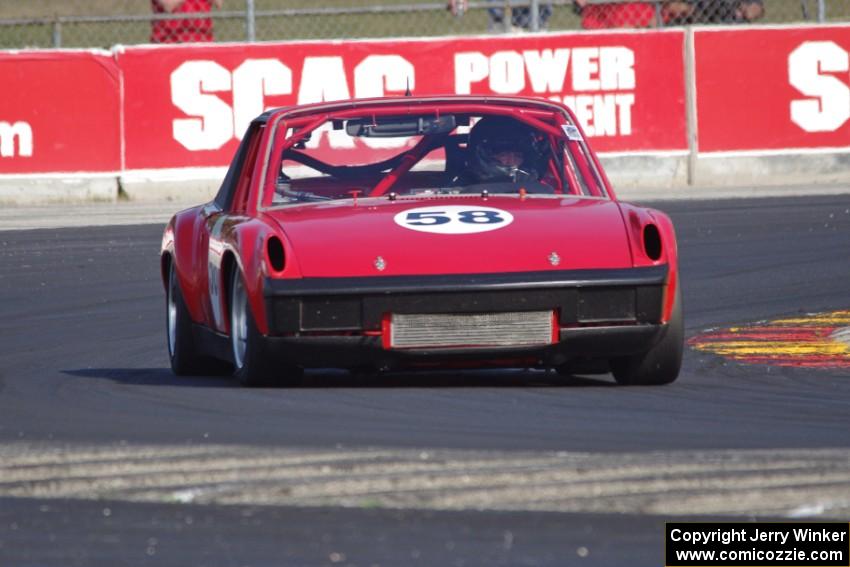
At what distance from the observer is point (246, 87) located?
18.0 meters

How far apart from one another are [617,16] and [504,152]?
11.7 metres

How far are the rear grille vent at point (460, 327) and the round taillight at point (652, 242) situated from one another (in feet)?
1.52

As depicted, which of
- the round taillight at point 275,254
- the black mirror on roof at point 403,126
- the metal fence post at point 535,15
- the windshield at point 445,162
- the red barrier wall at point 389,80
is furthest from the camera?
the metal fence post at point 535,15

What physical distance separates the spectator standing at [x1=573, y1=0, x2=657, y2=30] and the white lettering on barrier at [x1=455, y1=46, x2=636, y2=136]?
96cm

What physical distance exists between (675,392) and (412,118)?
1.69 m

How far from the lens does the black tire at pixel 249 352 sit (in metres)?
6.93

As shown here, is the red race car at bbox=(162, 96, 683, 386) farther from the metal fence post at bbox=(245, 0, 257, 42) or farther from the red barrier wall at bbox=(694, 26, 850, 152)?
the red barrier wall at bbox=(694, 26, 850, 152)

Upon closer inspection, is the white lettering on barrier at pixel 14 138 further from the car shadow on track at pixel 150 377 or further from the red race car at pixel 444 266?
the red race car at pixel 444 266

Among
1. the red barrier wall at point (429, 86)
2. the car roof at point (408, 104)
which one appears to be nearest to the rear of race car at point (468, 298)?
the car roof at point (408, 104)

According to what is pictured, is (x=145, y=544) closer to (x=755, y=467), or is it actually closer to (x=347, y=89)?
(x=755, y=467)

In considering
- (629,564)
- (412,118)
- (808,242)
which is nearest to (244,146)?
(412,118)

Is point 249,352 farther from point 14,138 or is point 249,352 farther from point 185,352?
point 14,138

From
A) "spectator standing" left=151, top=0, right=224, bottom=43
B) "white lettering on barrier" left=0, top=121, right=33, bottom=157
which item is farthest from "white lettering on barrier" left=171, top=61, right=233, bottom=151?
"white lettering on barrier" left=0, top=121, right=33, bottom=157

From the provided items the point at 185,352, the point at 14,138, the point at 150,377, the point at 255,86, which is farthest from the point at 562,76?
the point at 150,377
